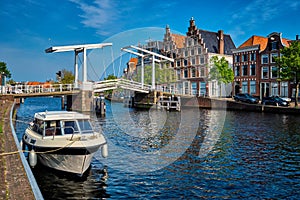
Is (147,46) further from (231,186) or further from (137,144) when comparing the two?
(231,186)

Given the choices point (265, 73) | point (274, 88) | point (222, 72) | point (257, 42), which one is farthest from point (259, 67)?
point (222, 72)

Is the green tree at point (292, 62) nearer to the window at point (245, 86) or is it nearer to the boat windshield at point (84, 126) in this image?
the window at point (245, 86)

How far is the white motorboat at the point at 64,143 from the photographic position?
1182cm

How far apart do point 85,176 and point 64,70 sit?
108 metres

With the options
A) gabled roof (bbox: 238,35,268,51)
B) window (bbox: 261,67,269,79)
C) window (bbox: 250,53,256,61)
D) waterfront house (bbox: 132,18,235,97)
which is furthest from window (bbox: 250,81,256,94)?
waterfront house (bbox: 132,18,235,97)

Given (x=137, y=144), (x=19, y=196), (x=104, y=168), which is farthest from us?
(x=137, y=144)

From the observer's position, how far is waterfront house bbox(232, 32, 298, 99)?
52.5 meters

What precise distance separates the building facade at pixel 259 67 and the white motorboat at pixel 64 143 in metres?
44.8

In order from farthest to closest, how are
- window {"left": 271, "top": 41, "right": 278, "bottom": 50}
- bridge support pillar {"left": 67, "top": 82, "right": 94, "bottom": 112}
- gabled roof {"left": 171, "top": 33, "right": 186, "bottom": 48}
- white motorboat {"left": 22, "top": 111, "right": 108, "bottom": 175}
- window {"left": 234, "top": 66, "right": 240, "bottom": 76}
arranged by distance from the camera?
gabled roof {"left": 171, "top": 33, "right": 186, "bottom": 48} < window {"left": 234, "top": 66, "right": 240, "bottom": 76} < window {"left": 271, "top": 41, "right": 278, "bottom": 50} < bridge support pillar {"left": 67, "top": 82, "right": 94, "bottom": 112} < white motorboat {"left": 22, "top": 111, "right": 108, "bottom": 175}

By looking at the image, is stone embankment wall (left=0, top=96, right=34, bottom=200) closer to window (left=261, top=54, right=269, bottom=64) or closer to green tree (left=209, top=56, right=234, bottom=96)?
green tree (left=209, top=56, right=234, bottom=96)

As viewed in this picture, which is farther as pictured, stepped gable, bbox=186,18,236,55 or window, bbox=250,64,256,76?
stepped gable, bbox=186,18,236,55

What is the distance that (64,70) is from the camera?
115375 mm

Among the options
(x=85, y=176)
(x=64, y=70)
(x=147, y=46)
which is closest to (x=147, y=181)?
(x=85, y=176)

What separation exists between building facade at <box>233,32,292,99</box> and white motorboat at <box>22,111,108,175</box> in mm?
44825
